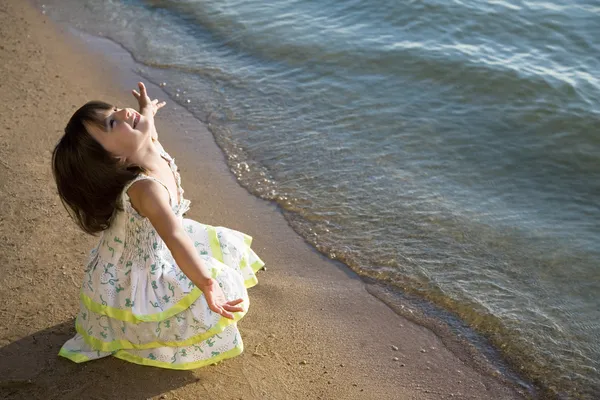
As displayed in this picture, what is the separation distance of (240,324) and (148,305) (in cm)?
65

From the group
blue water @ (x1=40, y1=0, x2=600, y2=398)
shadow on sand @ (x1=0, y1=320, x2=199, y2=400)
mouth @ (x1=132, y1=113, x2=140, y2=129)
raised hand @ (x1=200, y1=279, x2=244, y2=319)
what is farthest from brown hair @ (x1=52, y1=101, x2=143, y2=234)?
blue water @ (x1=40, y1=0, x2=600, y2=398)

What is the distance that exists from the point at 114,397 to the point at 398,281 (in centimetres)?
181

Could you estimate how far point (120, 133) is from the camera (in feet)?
10.1

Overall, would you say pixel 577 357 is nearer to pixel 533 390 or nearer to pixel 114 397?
pixel 533 390

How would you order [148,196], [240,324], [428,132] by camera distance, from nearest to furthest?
[148,196] < [240,324] < [428,132]

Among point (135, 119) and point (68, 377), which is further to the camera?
point (68, 377)

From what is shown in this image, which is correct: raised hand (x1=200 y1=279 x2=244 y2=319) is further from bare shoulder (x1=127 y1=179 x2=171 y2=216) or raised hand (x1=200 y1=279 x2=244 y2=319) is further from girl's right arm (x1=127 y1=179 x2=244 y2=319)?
bare shoulder (x1=127 y1=179 x2=171 y2=216)

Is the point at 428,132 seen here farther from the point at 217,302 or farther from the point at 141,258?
the point at 217,302

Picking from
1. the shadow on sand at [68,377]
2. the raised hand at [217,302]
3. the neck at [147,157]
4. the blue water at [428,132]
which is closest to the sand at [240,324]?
the shadow on sand at [68,377]

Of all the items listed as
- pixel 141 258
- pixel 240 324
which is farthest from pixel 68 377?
pixel 240 324

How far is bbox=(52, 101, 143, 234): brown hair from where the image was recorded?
9.97 feet

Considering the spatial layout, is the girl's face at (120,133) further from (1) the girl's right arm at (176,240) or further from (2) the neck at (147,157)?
(1) the girl's right arm at (176,240)

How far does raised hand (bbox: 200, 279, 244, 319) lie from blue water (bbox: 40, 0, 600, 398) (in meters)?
1.54

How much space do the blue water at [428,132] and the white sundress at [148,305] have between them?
4.21ft
